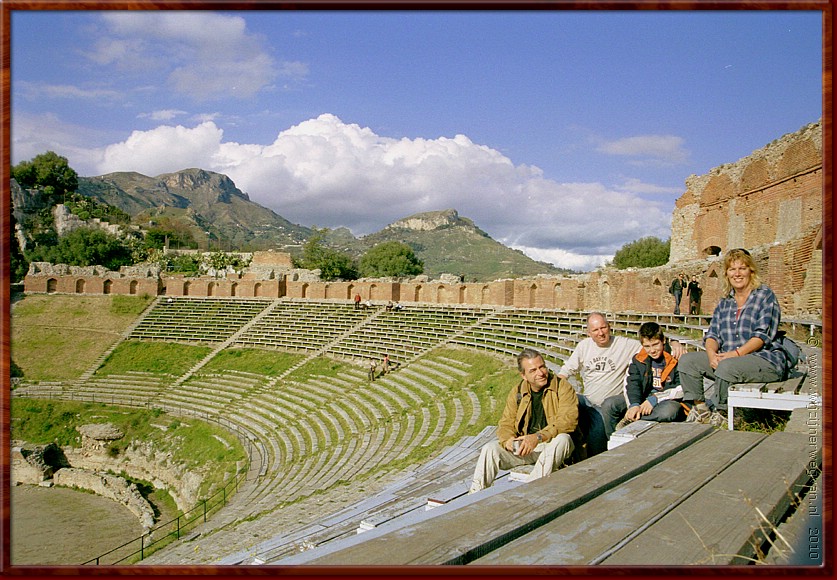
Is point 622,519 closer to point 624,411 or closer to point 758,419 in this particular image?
point 758,419

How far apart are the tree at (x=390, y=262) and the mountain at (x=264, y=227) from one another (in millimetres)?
5745

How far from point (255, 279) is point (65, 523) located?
850 inches

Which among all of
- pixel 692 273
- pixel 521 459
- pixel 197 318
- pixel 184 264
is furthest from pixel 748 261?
pixel 184 264

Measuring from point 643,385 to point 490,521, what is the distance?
103 inches

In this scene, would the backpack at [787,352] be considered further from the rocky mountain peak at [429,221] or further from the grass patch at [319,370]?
the rocky mountain peak at [429,221]

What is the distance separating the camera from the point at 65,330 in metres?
29.1

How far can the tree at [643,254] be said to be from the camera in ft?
152

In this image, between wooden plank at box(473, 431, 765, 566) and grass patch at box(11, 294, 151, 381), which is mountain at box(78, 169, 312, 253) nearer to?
grass patch at box(11, 294, 151, 381)

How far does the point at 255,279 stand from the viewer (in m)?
35.1

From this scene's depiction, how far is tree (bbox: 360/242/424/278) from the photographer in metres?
61.9

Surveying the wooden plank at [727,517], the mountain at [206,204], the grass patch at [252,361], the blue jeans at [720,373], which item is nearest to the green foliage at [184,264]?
the grass patch at [252,361]

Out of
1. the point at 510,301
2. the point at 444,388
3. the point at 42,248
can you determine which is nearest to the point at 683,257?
the point at 510,301

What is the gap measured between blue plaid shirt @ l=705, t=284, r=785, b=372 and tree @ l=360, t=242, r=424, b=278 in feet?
188

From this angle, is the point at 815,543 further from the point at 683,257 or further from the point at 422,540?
the point at 683,257
